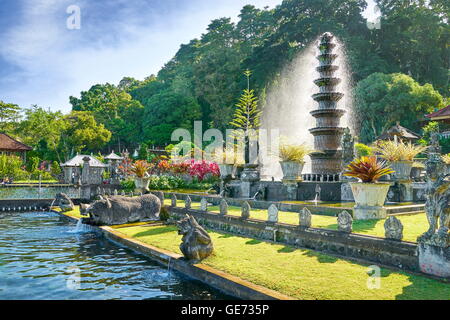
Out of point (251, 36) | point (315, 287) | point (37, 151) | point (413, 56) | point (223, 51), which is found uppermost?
point (251, 36)

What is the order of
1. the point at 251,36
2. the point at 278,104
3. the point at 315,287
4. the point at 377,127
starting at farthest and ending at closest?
the point at 251,36 → the point at 278,104 → the point at 377,127 → the point at 315,287

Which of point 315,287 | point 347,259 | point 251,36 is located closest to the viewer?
point 315,287

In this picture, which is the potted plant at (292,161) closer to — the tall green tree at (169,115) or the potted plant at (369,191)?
the potted plant at (369,191)

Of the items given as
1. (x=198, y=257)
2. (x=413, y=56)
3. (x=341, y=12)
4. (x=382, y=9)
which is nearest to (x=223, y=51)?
(x=341, y=12)

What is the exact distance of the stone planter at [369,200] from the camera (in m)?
9.89

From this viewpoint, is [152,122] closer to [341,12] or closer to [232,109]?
[232,109]

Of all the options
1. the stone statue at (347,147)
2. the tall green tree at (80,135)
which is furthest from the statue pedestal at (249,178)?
the tall green tree at (80,135)

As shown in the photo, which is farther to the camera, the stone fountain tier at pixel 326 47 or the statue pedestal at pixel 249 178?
the stone fountain tier at pixel 326 47

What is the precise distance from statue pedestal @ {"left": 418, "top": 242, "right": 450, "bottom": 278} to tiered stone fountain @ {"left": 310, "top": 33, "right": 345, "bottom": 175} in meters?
11.1

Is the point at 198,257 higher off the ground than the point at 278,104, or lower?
lower

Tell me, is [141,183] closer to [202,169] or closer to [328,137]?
[202,169]

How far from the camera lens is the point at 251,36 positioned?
199 ft

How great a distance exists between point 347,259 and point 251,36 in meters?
57.8

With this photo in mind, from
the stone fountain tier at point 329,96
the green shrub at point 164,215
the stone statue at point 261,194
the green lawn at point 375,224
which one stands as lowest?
the green shrub at point 164,215
